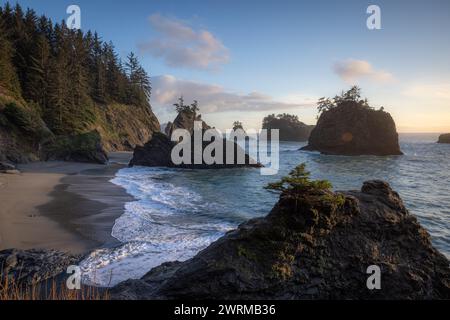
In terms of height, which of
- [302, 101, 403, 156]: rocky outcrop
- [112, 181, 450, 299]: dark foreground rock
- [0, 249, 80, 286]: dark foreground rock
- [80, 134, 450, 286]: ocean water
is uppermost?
[302, 101, 403, 156]: rocky outcrop

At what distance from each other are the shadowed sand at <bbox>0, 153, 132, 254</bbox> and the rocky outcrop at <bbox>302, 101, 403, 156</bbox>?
59165 mm

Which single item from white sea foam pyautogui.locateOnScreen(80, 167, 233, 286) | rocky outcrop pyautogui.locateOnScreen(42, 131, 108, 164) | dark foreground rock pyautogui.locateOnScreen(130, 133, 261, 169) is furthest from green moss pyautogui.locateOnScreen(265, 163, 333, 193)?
rocky outcrop pyautogui.locateOnScreen(42, 131, 108, 164)

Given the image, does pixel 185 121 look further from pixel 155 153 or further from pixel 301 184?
pixel 301 184

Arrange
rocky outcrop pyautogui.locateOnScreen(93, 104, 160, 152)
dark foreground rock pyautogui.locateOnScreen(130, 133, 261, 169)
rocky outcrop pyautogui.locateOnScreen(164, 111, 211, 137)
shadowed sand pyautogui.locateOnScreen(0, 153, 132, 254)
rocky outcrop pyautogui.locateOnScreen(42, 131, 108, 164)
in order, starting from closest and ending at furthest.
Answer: shadowed sand pyautogui.locateOnScreen(0, 153, 132, 254)
rocky outcrop pyautogui.locateOnScreen(42, 131, 108, 164)
dark foreground rock pyautogui.locateOnScreen(130, 133, 261, 169)
rocky outcrop pyautogui.locateOnScreen(93, 104, 160, 152)
rocky outcrop pyautogui.locateOnScreen(164, 111, 211, 137)

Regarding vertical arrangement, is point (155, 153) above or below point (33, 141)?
below

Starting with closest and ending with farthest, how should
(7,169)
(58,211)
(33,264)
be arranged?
1. (33,264)
2. (58,211)
3. (7,169)

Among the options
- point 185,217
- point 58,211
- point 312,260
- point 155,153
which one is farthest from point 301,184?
point 155,153

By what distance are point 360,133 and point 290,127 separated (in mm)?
85730

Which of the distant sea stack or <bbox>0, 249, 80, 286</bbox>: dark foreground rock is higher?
the distant sea stack

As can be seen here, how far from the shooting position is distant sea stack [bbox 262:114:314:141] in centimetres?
15312

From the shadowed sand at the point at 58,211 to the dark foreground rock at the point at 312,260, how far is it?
19.3ft

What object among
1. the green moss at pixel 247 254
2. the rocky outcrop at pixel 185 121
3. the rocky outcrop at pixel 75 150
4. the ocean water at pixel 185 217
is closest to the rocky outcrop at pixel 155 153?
the rocky outcrop at pixel 75 150

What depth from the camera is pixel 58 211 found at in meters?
14.6

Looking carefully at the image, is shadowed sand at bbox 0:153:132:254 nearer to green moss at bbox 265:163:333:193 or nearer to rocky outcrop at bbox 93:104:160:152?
green moss at bbox 265:163:333:193
